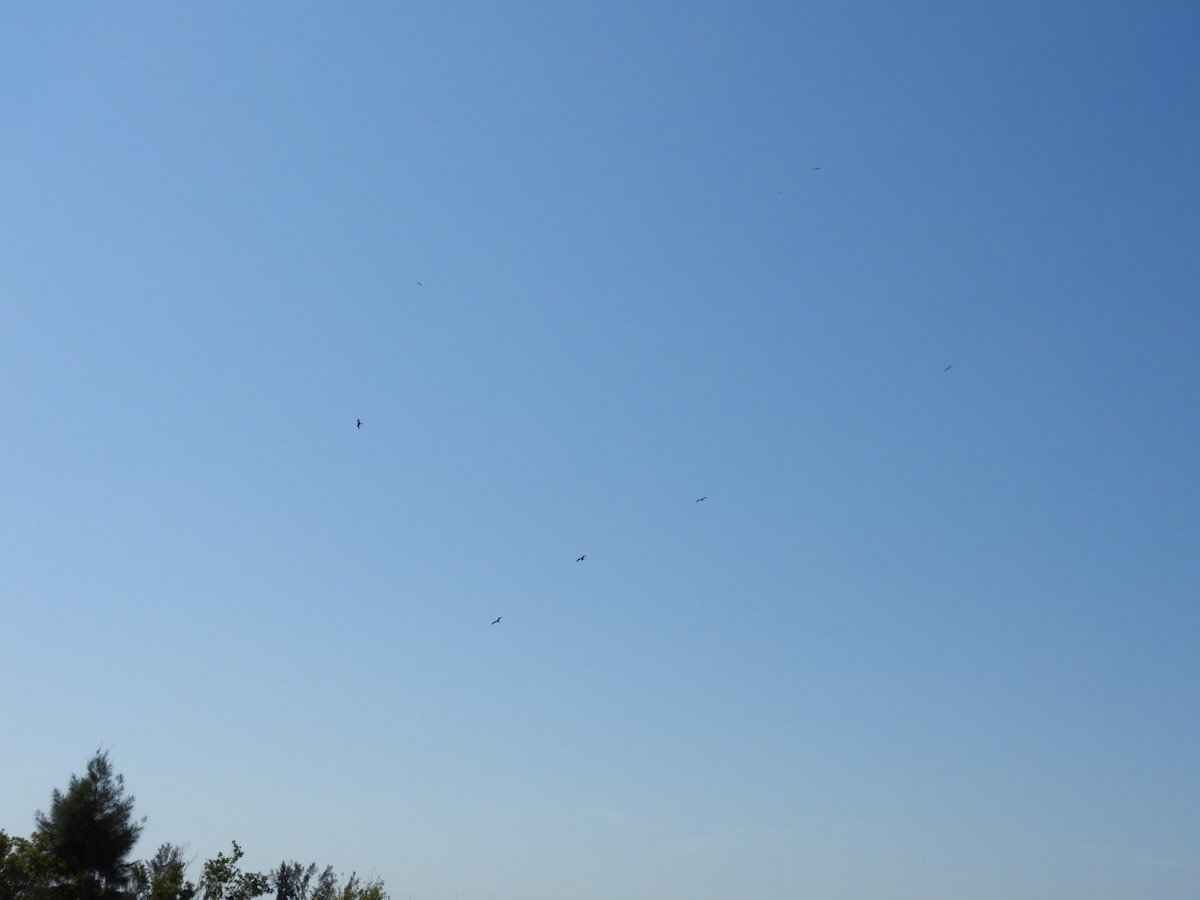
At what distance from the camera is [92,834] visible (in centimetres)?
4112

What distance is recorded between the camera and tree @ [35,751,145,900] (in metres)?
40.4

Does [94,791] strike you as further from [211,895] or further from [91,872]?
[211,895]

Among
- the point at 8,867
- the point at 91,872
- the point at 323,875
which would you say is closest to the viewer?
the point at 8,867

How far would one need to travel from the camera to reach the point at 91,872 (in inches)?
1597

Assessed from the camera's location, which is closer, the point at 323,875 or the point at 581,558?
the point at 581,558

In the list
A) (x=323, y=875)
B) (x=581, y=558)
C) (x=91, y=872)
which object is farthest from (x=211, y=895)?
(x=323, y=875)

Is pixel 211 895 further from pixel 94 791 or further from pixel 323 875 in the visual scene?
pixel 323 875

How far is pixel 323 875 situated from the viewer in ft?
323

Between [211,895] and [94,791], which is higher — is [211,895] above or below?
below

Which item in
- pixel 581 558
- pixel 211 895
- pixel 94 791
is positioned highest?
pixel 581 558

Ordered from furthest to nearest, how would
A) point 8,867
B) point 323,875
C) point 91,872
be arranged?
point 323,875 → point 91,872 → point 8,867

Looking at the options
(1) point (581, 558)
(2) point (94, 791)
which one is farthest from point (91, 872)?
(1) point (581, 558)

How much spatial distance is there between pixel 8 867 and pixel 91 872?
424 centimetres

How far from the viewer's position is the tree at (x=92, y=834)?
40.4m
